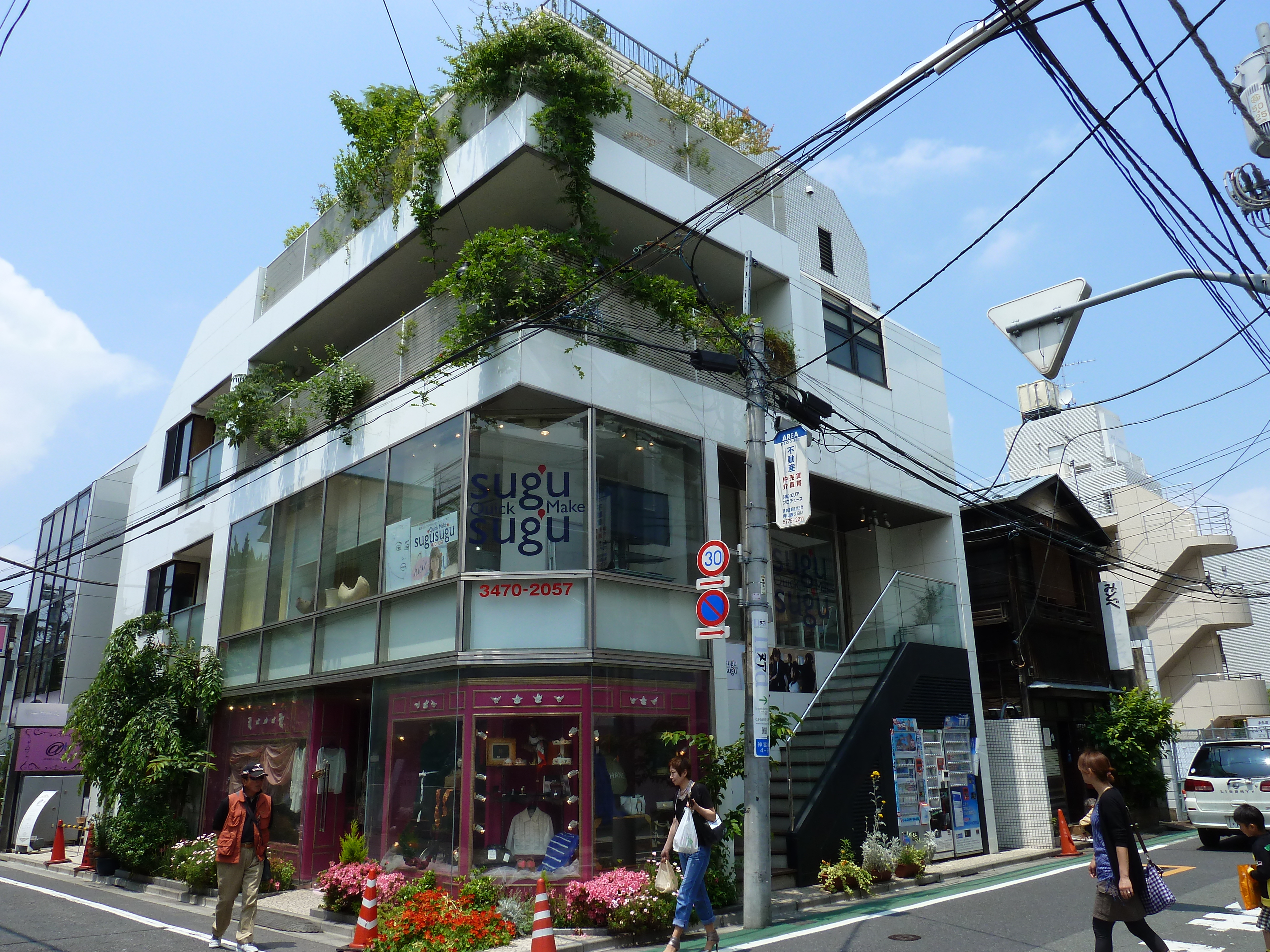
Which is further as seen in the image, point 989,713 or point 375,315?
point 989,713

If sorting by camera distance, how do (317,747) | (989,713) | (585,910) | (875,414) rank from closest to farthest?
1. (585,910)
2. (317,747)
3. (875,414)
4. (989,713)

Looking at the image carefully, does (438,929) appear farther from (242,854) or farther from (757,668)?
(757,668)

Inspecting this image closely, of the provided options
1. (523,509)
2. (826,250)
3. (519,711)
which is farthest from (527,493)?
(826,250)

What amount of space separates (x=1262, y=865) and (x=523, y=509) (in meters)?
8.88

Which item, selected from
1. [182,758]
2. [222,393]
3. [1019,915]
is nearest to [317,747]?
[182,758]

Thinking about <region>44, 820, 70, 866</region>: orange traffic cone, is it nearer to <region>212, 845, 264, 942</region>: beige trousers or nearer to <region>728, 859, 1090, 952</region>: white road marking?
<region>212, 845, 264, 942</region>: beige trousers

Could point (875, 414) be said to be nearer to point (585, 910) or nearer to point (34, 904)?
point (585, 910)

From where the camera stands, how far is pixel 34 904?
12.6m

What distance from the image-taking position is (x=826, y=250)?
18719mm

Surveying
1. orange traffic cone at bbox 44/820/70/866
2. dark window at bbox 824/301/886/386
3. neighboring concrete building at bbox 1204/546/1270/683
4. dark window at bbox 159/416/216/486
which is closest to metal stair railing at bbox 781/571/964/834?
dark window at bbox 824/301/886/386

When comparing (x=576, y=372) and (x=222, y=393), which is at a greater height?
(x=222, y=393)

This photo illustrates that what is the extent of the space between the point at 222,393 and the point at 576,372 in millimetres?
11147

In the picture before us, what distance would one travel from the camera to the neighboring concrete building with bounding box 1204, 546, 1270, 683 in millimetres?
43250

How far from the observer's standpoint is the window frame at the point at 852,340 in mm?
17172
